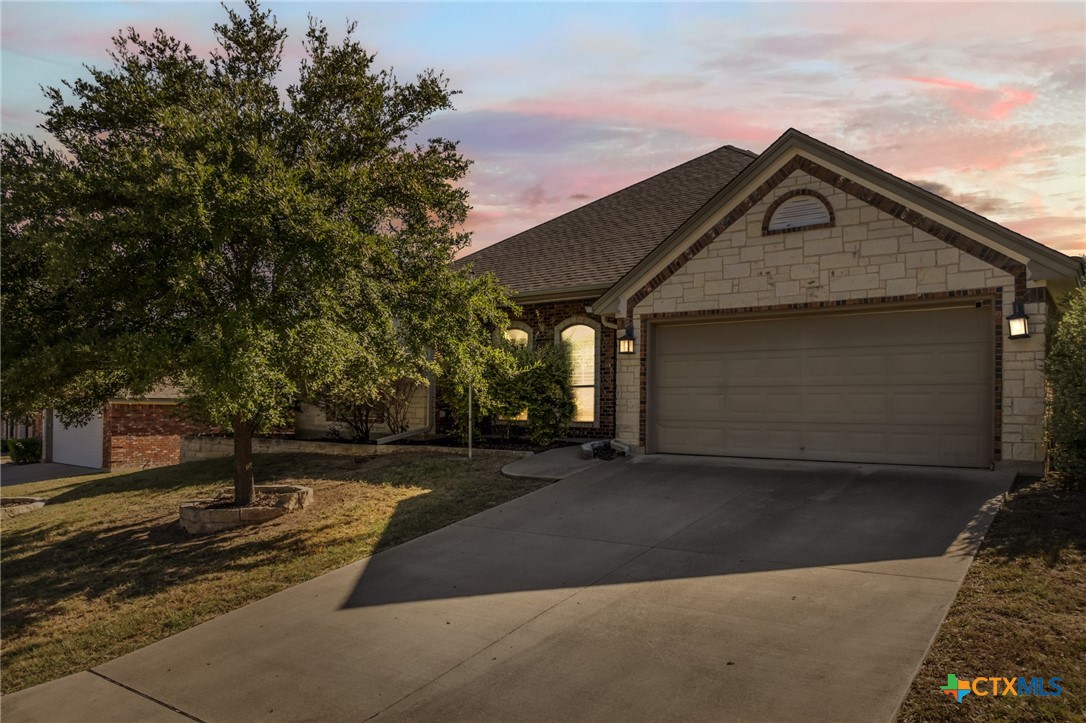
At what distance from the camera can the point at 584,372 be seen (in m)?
15.4

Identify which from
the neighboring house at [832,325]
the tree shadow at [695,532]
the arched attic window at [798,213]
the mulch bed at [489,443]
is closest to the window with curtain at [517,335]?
the mulch bed at [489,443]

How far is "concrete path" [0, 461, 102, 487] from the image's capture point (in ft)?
66.1

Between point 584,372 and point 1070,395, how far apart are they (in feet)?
28.1

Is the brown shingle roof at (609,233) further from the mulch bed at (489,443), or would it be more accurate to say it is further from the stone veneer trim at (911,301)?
the mulch bed at (489,443)

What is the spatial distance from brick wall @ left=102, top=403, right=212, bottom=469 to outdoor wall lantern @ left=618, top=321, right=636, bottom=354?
13610 mm

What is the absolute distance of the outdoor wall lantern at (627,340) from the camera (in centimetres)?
1319

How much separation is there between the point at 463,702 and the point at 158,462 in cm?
2073

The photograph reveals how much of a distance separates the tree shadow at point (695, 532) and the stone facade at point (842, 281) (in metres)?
1.32

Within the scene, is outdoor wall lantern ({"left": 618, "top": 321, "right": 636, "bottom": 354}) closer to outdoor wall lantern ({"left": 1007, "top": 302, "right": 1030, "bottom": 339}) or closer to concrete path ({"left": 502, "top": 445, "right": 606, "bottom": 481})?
concrete path ({"left": 502, "top": 445, "right": 606, "bottom": 481})

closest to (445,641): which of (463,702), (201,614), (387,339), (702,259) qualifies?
(463,702)

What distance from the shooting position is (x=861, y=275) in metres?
11.0

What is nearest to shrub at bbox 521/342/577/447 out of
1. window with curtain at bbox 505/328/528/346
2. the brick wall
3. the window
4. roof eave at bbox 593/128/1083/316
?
the window

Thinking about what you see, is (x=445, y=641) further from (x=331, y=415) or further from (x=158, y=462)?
(x=158, y=462)

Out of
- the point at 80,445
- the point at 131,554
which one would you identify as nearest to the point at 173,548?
the point at 131,554
